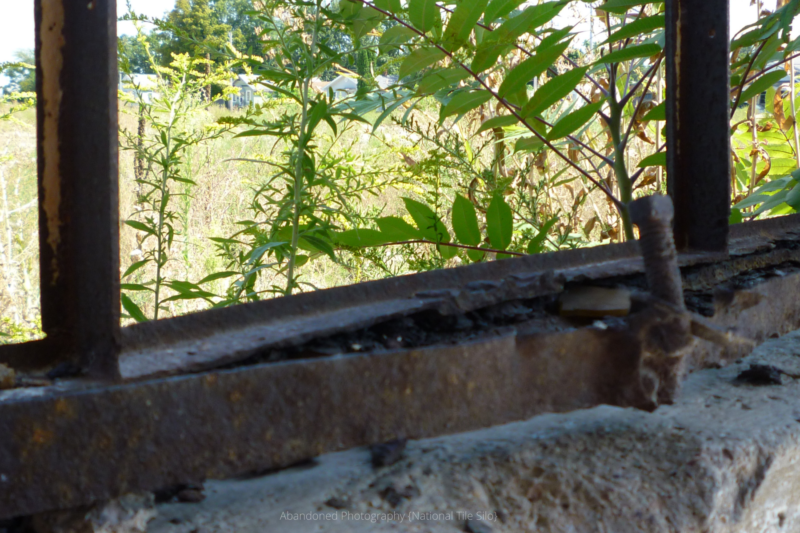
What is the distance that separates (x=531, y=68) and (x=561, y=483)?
32.4 inches

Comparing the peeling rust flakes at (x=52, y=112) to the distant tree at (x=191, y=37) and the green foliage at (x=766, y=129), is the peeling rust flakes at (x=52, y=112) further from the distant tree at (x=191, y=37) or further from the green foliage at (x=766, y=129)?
the green foliage at (x=766, y=129)

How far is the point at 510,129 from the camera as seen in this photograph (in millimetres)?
1960

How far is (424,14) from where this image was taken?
127 centimetres

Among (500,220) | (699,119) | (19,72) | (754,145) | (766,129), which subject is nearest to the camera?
(699,119)

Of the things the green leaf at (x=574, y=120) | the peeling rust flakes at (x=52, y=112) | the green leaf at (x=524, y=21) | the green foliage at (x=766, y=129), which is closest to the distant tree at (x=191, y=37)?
the green leaf at (x=524, y=21)

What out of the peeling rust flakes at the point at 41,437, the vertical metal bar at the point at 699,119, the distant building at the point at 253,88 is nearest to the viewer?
the peeling rust flakes at the point at 41,437

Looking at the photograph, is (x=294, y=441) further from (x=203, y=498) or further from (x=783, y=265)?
(x=783, y=265)

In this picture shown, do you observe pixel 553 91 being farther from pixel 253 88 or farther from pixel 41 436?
pixel 253 88

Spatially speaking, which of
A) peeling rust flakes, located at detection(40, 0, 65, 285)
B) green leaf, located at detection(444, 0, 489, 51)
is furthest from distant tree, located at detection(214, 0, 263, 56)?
peeling rust flakes, located at detection(40, 0, 65, 285)

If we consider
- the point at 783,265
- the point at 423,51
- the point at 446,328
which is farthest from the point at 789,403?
the point at 423,51

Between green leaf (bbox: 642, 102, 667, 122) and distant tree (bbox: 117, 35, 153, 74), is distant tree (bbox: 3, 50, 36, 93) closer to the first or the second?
distant tree (bbox: 117, 35, 153, 74)

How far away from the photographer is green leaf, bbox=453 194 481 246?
1296 millimetres

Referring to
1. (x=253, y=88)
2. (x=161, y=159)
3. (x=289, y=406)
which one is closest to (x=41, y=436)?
(x=289, y=406)

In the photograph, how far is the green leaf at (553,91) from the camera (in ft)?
3.92
